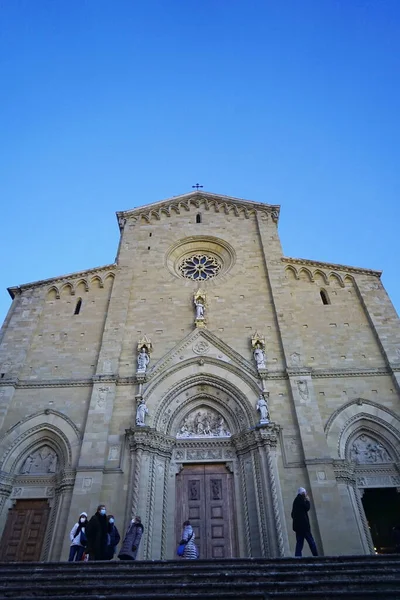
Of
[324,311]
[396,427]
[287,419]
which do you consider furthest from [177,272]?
[396,427]

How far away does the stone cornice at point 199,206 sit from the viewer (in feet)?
71.2

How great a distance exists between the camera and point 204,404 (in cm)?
1539

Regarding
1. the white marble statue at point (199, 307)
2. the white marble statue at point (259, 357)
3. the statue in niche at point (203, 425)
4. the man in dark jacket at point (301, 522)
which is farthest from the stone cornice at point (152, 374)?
the man in dark jacket at point (301, 522)

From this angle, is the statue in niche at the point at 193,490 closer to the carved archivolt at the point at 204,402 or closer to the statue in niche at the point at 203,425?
the statue in niche at the point at 203,425

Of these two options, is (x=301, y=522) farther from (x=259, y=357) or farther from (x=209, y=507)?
(x=259, y=357)

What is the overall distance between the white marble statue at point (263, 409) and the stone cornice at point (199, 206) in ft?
32.3

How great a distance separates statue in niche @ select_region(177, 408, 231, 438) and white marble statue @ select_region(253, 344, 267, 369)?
6.95 ft

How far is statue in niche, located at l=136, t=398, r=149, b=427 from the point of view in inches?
549

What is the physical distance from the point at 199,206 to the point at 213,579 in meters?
17.3

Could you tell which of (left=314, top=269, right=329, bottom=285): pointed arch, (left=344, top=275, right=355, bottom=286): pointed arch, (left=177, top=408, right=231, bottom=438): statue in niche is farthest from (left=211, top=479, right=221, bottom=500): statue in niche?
(left=344, top=275, right=355, bottom=286): pointed arch

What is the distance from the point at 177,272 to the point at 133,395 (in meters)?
6.45

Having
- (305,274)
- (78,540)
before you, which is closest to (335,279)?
(305,274)

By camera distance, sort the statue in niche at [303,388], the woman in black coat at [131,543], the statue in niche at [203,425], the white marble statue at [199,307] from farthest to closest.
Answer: the white marble statue at [199,307]
the statue in niche at [203,425]
the statue in niche at [303,388]
the woman in black coat at [131,543]

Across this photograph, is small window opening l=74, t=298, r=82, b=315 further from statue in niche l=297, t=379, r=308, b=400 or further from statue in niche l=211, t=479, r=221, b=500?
statue in niche l=297, t=379, r=308, b=400
